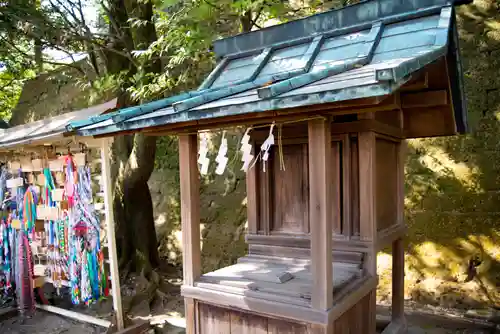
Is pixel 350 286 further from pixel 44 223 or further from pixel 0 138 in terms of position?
pixel 0 138

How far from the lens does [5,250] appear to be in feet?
18.6

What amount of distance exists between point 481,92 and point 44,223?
6.33 meters

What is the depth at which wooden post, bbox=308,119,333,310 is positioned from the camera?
259 cm

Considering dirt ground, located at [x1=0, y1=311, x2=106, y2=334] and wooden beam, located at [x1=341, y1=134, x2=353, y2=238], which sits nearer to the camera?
wooden beam, located at [x1=341, y1=134, x2=353, y2=238]

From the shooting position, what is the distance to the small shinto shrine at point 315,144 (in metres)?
2.58

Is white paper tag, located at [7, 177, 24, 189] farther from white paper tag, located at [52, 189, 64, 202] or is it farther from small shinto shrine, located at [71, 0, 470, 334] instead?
small shinto shrine, located at [71, 0, 470, 334]

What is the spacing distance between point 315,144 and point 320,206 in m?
0.41

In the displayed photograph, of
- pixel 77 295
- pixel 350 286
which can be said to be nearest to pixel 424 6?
pixel 350 286

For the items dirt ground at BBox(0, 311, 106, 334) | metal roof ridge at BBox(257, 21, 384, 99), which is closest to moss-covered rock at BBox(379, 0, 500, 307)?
metal roof ridge at BBox(257, 21, 384, 99)

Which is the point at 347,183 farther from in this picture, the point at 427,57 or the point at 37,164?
the point at 37,164

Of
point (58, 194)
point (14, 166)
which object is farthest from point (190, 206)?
point (14, 166)

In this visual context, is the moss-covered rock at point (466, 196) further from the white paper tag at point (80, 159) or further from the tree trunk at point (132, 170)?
the white paper tag at point (80, 159)

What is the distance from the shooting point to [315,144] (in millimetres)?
2609

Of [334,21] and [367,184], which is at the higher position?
[334,21]
